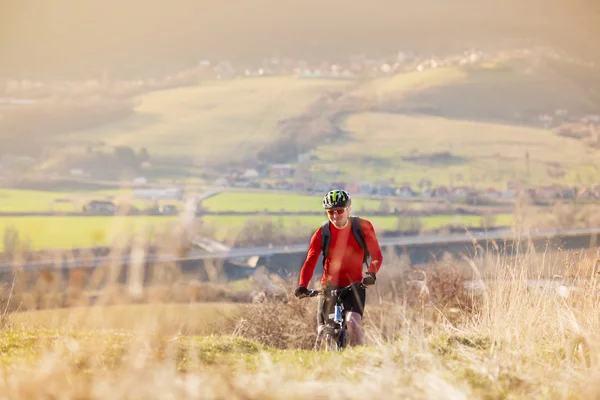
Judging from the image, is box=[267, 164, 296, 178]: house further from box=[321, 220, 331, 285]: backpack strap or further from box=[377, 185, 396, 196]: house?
box=[321, 220, 331, 285]: backpack strap

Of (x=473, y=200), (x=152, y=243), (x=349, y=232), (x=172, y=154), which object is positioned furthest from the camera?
(x=172, y=154)

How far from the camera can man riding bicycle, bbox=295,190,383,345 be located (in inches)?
363

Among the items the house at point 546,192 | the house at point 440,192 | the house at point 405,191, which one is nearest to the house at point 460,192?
the house at point 440,192

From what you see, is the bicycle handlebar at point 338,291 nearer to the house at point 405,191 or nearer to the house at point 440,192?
the house at point 405,191

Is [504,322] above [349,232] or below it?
below

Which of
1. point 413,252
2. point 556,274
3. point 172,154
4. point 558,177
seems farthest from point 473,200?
point 556,274

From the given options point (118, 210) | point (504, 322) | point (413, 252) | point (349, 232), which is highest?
point (118, 210)

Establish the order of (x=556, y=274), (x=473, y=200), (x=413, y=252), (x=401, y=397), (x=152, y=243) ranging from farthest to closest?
(x=473, y=200) < (x=413, y=252) < (x=556, y=274) < (x=401, y=397) < (x=152, y=243)

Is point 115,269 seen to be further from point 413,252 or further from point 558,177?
point 558,177

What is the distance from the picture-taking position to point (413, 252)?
12012 centimetres

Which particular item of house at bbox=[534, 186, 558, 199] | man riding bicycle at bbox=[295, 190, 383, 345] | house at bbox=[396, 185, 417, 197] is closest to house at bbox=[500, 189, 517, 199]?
house at bbox=[534, 186, 558, 199]

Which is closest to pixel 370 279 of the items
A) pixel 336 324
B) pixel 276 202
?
pixel 336 324

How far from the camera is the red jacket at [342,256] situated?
930 cm

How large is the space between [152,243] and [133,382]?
1424mm
